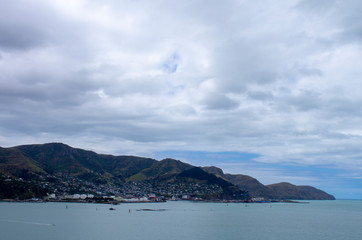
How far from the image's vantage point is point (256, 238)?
→ 78125mm

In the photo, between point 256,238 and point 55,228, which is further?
point 55,228

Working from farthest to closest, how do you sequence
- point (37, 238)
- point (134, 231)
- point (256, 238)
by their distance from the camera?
point (134, 231), point (256, 238), point (37, 238)

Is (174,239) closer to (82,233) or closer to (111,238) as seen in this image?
(111,238)

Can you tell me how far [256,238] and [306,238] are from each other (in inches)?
543

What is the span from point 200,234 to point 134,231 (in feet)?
58.5

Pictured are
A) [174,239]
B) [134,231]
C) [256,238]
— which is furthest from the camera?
[134,231]

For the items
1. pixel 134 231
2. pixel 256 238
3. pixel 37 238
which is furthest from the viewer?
pixel 134 231

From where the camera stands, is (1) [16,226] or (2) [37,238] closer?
(2) [37,238]

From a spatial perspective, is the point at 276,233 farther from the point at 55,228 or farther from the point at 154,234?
the point at 55,228

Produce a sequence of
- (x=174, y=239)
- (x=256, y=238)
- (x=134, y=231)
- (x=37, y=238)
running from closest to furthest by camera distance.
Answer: (x=37, y=238) → (x=174, y=239) → (x=256, y=238) → (x=134, y=231)

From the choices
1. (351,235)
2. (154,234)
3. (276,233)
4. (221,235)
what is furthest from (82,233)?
(351,235)

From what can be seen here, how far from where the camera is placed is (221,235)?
81.3 m

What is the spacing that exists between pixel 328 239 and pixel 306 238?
5245mm

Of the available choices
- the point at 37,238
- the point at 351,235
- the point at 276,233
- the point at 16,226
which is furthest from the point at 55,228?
the point at 351,235
